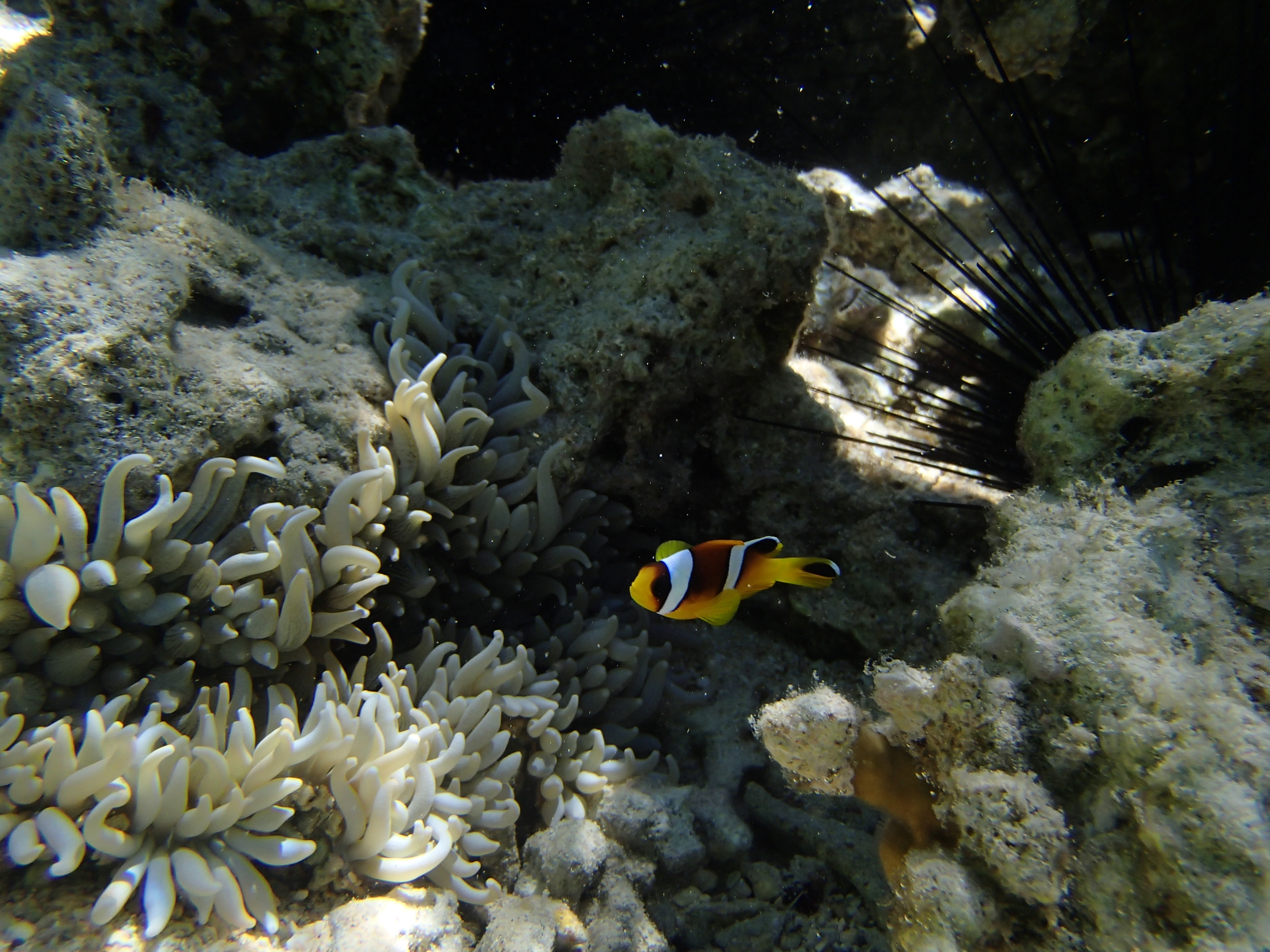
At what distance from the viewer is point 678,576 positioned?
2.24 m

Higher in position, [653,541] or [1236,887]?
[1236,887]

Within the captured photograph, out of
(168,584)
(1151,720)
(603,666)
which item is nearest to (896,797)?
(1151,720)

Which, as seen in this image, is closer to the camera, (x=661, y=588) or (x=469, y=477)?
(x=661, y=588)

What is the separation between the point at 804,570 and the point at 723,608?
1.11ft

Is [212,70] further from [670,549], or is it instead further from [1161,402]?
[1161,402]

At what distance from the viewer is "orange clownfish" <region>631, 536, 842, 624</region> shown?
223cm

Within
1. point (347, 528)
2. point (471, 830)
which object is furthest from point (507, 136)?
point (471, 830)

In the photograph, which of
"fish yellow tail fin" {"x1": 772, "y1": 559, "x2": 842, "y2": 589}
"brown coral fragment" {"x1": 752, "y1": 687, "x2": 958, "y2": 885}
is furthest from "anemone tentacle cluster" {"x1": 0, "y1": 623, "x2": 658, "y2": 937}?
"fish yellow tail fin" {"x1": 772, "y1": 559, "x2": 842, "y2": 589}

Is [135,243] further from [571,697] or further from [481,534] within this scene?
[571,697]

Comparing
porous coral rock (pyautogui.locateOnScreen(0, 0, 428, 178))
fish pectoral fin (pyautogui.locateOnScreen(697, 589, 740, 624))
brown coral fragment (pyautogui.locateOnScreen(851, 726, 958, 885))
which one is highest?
porous coral rock (pyautogui.locateOnScreen(0, 0, 428, 178))

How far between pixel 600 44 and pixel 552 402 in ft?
11.8

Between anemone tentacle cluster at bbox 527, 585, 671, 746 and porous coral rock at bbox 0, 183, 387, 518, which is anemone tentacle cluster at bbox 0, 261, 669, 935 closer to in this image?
anemone tentacle cluster at bbox 527, 585, 671, 746

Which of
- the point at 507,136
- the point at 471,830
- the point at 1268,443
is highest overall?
the point at 507,136

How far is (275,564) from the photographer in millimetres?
2129
